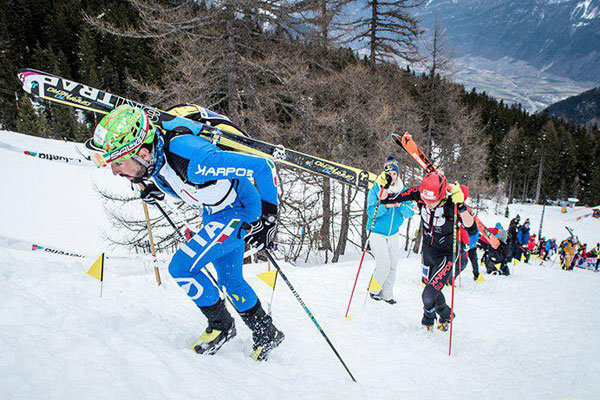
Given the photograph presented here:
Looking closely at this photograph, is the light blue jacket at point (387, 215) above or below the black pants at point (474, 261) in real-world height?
above

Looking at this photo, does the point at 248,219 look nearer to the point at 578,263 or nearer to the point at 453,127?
the point at 453,127

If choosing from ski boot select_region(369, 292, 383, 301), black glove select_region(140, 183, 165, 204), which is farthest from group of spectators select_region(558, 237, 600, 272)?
black glove select_region(140, 183, 165, 204)

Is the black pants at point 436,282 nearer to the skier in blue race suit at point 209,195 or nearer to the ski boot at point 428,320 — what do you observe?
the ski boot at point 428,320

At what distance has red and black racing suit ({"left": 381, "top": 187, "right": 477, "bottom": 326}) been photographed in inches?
179

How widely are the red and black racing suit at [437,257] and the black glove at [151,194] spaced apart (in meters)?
3.84

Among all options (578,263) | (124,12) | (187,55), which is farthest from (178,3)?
(124,12)

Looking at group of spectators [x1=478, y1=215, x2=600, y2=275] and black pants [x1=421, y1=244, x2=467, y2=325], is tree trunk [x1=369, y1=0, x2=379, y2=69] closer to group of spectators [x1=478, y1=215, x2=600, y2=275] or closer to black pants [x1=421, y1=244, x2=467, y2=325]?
group of spectators [x1=478, y1=215, x2=600, y2=275]

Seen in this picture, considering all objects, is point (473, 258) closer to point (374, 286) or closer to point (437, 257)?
point (374, 286)

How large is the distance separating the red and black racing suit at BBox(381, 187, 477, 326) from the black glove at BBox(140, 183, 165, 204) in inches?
151

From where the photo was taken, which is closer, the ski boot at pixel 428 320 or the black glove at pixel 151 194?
the black glove at pixel 151 194

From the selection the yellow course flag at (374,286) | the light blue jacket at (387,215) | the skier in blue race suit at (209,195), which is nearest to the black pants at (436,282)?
the yellow course flag at (374,286)

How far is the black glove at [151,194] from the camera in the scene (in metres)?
3.63

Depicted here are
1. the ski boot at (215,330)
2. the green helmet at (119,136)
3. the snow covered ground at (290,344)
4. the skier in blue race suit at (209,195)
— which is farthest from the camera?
the ski boot at (215,330)

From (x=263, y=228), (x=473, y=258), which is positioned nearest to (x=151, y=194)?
(x=263, y=228)
